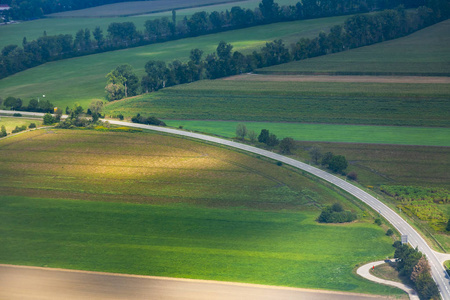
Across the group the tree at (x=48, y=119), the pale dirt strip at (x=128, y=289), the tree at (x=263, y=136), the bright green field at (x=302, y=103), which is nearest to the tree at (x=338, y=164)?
the tree at (x=263, y=136)

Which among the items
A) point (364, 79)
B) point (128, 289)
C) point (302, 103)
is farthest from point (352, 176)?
point (364, 79)

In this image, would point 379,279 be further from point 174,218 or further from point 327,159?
point 327,159

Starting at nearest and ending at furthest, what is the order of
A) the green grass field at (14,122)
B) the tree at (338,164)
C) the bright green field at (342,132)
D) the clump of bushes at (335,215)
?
the clump of bushes at (335,215)
the tree at (338,164)
the bright green field at (342,132)
the green grass field at (14,122)

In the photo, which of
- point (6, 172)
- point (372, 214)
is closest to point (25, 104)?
point (6, 172)

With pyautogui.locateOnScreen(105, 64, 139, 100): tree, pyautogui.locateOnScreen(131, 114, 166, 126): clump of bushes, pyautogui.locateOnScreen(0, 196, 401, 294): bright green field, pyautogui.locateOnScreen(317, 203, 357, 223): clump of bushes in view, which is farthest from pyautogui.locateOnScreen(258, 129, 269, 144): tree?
pyautogui.locateOnScreen(105, 64, 139, 100): tree

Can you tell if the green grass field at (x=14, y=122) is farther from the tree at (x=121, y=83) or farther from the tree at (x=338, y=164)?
the tree at (x=338, y=164)

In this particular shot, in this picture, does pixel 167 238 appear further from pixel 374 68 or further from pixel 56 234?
pixel 374 68

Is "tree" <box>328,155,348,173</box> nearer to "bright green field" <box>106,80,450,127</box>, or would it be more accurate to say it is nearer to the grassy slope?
the grassy slope

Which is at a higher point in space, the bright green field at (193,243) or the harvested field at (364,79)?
the harvested field at (364,79)
